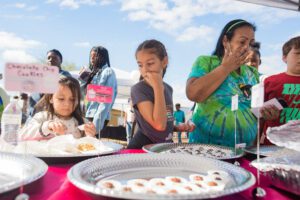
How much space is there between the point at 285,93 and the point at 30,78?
4.21 ft

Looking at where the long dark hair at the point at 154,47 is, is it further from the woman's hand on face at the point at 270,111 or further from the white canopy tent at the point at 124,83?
the white canopy tent at the point at 124,83

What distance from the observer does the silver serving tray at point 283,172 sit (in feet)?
1.91

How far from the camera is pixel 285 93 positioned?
1.51 m

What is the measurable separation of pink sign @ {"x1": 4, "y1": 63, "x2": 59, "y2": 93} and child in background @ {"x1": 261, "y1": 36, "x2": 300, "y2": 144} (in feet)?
3.58

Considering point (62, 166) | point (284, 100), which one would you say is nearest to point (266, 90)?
point (284, 100)

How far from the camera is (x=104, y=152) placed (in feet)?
2.92

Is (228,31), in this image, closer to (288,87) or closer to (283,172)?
(288,87)

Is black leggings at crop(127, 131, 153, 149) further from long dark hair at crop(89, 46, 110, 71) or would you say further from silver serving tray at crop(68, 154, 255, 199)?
long dark hair at crop(89, 46, 110, 71)

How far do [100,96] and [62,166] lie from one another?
303 mm

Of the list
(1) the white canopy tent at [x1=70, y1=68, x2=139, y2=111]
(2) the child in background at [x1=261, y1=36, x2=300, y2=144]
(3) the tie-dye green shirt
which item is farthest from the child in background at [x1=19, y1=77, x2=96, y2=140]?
(1) the white canopy tent at [x1=70, y1=68, x2=139, y2=111]

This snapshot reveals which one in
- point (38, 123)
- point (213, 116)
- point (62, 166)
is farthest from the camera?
point (38, 123)

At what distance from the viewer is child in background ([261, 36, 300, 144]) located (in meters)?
1.45

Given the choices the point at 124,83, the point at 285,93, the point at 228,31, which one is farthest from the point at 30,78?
the point at 124,83

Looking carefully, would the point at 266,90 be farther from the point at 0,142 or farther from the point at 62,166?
the point at 0,142
